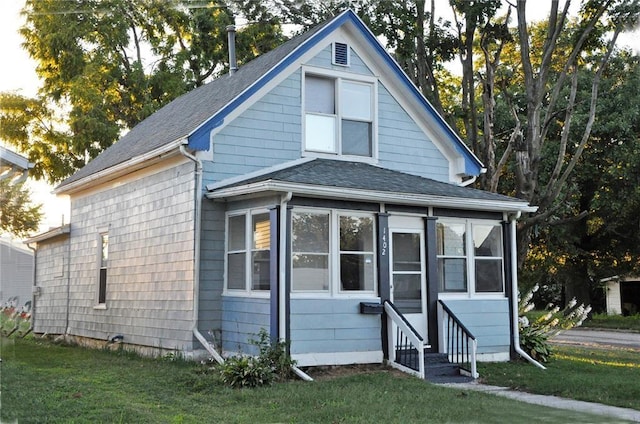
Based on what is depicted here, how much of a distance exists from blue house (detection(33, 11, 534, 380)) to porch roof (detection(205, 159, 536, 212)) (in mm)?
47

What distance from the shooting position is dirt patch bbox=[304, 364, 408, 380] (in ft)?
37.9

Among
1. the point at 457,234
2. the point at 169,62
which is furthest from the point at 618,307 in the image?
the point at 457,234

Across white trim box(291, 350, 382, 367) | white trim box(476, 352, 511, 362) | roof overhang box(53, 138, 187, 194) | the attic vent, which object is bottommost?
white trim box(476, 352, 511, 362)

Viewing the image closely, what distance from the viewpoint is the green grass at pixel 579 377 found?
A: 10086mm

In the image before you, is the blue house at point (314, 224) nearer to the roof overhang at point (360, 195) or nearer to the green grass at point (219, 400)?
the roof overhang at point (360, 195)

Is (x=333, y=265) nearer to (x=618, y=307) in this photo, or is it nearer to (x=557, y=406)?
(x=557, y=406)

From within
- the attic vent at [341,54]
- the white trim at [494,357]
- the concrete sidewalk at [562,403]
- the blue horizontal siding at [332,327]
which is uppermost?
the attic vent at [341,54]

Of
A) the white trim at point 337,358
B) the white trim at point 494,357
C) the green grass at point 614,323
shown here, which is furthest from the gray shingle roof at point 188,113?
the green grass at point 614,323

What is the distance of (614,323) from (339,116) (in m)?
20.6

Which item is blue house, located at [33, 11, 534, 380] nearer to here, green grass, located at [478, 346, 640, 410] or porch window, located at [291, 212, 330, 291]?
porch window, located at [291, 212, 330, 291]

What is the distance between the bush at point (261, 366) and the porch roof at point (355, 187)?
234 centimetres

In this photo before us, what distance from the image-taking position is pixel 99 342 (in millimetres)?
16469

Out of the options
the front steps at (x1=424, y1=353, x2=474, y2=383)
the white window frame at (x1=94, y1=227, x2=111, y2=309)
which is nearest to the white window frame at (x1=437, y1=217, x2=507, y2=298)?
the front steps at (x1=424, y1=353, x2=474, y2=383)

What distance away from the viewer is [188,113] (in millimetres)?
15742
